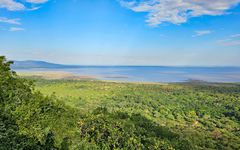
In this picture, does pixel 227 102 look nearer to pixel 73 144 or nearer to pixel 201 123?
pixel 201 123

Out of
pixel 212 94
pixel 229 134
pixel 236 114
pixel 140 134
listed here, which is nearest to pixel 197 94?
pixel 212 94

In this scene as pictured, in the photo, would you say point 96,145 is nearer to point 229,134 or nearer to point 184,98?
point 229,134

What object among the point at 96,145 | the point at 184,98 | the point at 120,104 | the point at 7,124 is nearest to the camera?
the point at 7,124

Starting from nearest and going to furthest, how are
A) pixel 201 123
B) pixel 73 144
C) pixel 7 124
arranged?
1. pixel 7 124
2. pixel 73 144
3. pixel 201 123

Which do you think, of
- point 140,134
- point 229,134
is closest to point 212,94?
point 229,134

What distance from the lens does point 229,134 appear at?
4325 cm

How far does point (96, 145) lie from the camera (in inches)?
607

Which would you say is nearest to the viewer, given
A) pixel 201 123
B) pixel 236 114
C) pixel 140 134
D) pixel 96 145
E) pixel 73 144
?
pixel 73 144

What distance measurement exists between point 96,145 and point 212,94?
69038 mm

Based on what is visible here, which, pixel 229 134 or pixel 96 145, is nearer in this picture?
pixel 96 145

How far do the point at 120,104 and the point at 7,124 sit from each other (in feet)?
168

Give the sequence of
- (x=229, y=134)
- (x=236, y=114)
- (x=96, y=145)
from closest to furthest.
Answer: (x=96, y=145) < (x=229, y=134) < (x=236, y=114)

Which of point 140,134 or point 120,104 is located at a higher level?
point 140,134

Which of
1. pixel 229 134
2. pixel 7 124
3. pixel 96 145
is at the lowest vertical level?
pixel 229 134
